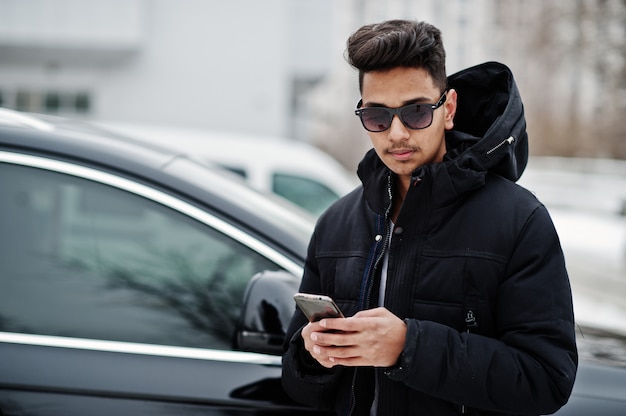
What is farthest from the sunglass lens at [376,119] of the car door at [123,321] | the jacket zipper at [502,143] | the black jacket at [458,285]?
the car door at [123,321]

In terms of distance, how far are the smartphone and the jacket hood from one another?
433 millimetres

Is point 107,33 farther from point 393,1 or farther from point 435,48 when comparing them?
point 393,1

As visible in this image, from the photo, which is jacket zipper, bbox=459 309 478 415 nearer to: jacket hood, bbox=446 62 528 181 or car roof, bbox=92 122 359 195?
jacket hood, bbox=446 62 528 181

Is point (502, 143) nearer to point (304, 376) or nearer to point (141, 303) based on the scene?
point (304, 376)

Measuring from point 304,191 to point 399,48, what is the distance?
4.50 m

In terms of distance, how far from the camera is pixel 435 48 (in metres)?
1.69

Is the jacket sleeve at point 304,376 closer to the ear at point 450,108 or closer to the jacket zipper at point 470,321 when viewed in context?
the jacket zipper at point 470,321

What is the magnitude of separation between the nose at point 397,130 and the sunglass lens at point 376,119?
1 centimetres

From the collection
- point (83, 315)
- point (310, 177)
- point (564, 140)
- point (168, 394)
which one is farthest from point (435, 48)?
point (564, 140)

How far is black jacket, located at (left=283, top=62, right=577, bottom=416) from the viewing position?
1.51m

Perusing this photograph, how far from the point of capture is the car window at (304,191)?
6.02m

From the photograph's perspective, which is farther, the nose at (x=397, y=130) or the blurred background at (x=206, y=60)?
the blurred background at (x=206, y=60)

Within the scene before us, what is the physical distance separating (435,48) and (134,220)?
280cm

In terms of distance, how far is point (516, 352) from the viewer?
1521 millimetres
